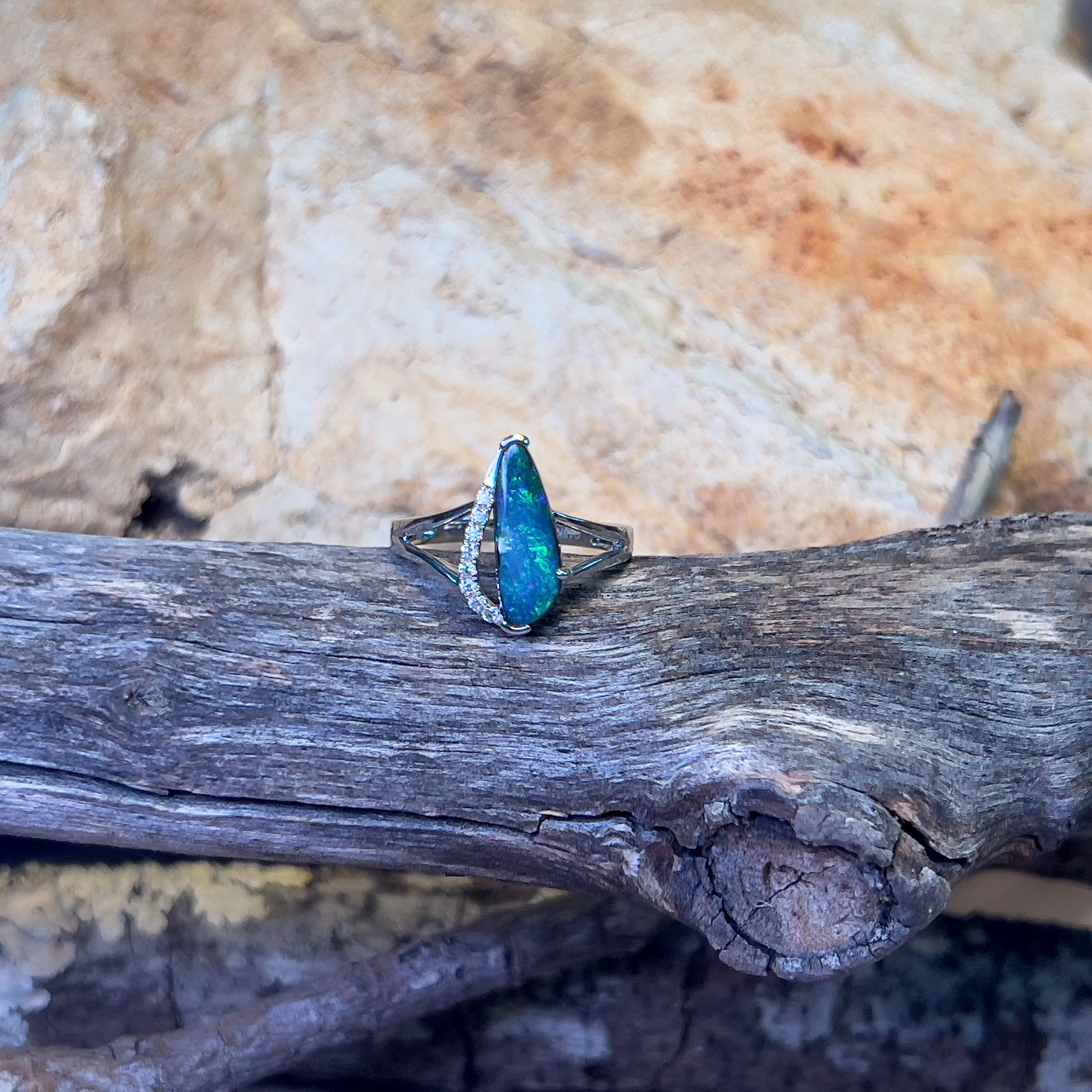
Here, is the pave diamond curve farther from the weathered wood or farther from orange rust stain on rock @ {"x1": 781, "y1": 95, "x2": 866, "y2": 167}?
orange rust stain on rock @ {"x1": 781, "y1": 95, "x2": 866, "y2": 167}

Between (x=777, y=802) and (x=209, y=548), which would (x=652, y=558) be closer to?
(x=777, y=802)

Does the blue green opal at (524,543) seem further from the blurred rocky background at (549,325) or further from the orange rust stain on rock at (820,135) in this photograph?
the orange rust stain on rock at (820,135)

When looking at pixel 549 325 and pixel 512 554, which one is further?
pixel 549 325

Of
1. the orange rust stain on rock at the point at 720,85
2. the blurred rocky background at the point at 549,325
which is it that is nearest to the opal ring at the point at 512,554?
the blurred rocky background at the point at 549,325

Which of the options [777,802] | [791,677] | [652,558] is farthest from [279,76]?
[777,802]

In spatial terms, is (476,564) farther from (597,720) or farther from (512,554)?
(597,720)

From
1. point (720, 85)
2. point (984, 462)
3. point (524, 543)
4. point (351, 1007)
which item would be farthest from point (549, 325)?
point (351, 1007)

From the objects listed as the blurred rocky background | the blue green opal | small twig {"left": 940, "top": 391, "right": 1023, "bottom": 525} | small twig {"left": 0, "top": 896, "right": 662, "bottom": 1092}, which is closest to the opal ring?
the blue green opal
